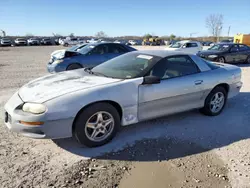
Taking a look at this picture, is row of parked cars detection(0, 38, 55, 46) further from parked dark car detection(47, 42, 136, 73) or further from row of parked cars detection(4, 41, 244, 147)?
row of parked cars detection(4, 41, 244, 147)

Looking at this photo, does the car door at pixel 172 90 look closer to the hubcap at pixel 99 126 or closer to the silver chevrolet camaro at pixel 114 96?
the silver chevrolet camaro at pixel 114 96

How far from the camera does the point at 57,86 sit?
324 cm

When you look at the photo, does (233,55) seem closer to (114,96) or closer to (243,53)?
(243,53)

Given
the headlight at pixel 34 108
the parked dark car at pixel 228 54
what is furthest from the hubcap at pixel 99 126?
the parked dark car at pixel 228 54

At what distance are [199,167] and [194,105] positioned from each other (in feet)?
5.19

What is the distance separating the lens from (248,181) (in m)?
2.57

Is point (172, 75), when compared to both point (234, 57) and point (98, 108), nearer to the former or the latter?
point (98, 108)

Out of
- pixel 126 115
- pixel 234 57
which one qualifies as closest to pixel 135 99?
pixel 126 115

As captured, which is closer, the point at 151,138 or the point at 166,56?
the point at 151,138

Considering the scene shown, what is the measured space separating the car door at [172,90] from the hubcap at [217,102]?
0.31 meters

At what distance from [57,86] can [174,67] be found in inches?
80.8

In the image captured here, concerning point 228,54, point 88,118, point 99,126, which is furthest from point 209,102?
point 228,54

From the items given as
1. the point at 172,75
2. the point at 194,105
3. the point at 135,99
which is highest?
the point at 172,75

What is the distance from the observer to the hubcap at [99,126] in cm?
313
